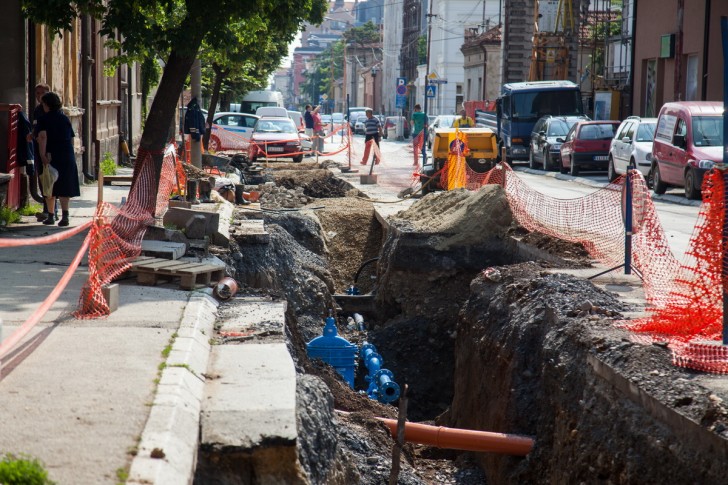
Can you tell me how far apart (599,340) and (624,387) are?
0.83 meters

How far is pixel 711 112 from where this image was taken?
20438 millimetres

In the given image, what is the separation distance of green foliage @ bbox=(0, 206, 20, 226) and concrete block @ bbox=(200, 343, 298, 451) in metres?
6.31

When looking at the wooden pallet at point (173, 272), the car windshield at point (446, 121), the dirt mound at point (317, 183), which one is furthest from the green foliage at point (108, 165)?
the car windshield at point (446, 121)

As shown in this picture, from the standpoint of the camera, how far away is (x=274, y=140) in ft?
107

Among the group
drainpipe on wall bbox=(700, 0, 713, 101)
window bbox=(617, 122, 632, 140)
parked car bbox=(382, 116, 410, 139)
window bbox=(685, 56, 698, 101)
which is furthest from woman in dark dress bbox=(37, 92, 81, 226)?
parked car bbox=(382, 116, 410, 139)

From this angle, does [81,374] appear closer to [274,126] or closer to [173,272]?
[173,272]

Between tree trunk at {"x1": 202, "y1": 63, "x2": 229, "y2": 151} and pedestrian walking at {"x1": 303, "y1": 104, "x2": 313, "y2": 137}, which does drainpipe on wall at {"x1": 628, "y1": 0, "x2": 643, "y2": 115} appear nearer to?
pedestrian walking at {"x1": 303, "y1": 104, "x2": 313, "y2": 137}

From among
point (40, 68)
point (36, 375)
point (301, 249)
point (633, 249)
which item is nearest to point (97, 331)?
point (36, 375)

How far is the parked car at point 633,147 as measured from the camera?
2305 cm

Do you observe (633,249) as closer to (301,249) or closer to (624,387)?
(624,387)

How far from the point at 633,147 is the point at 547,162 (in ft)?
25.6

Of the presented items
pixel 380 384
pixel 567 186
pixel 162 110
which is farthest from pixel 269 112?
pixel 380 384

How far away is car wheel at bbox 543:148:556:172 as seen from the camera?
102 ft

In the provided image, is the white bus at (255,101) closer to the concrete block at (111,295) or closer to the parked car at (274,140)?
the parked car at (274,140)
